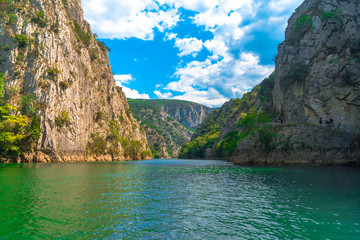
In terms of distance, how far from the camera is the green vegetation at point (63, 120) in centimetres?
6694

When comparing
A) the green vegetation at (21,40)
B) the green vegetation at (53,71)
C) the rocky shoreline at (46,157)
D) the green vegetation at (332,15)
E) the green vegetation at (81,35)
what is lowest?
the rocky shoreline at (46,157)

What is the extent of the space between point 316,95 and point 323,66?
723 centimetres

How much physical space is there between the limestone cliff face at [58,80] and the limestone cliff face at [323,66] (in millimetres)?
65218

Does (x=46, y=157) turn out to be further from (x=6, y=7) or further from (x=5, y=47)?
(x=6, y=7)

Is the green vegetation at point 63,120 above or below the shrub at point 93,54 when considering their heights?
below

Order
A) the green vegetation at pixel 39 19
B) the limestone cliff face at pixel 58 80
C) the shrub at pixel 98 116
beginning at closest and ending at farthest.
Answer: the limestone cliff face at pixel 58 80 < the green vegetation at pixel 39 19 < the shrub at pixel 98 116

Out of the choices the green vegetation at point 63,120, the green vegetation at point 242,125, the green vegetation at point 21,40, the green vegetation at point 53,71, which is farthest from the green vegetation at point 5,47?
the green vegetation at point 242,125

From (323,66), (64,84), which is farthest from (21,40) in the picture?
(323,66)

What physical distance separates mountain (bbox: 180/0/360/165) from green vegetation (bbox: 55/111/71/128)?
5183cm

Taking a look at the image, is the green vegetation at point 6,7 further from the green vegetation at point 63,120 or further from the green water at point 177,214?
the green water at point 177,214

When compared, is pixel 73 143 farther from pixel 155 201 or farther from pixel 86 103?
pixel 155 201

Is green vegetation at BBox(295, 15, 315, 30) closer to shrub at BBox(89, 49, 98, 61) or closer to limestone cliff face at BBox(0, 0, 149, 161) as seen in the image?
limestone cliff face at BBox(0, 0, 149, 161)

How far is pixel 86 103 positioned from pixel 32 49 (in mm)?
31178

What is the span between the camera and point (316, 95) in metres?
54.3
